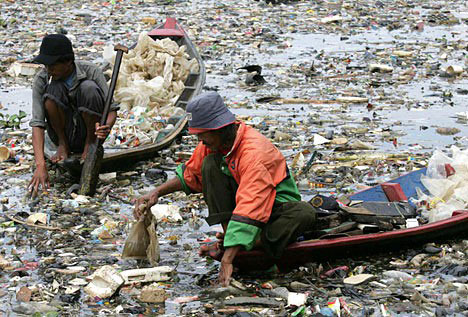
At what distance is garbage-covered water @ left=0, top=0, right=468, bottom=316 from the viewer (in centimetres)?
447

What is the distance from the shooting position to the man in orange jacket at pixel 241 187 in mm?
4266

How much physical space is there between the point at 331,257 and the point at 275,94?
5.92 metres

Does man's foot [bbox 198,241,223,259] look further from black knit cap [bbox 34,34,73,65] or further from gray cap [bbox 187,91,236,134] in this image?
black knit cap [bbox 34,34,73,65]

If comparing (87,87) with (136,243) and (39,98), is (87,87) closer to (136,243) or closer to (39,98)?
(39,98)

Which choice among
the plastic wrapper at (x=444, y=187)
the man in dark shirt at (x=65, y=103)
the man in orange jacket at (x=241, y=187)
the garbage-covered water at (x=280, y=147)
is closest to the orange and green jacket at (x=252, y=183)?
the man in orange jacket at (x=241, y=187)

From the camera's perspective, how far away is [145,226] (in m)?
4.88

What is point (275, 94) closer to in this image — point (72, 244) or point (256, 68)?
point (256, 68)

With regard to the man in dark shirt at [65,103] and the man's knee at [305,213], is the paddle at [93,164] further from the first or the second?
the man's knee at [305,213]

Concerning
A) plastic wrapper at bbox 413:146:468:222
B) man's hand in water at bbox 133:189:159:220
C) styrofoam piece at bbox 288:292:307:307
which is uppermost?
man's hand in water at bbox 133:189:159:220

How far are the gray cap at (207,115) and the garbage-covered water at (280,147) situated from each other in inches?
37.1

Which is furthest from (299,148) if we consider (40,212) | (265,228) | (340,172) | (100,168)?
(265,228)

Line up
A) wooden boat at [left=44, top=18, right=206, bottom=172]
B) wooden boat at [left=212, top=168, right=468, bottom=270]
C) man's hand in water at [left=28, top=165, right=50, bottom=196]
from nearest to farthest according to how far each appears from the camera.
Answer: wooden boat at [left=212, top=168, right=468, bottom=270] < man's hand in water at [left=28, top=165, right=50, bottom=196] < wooden boat at [left=44, top=18, right=206, bottom=172]

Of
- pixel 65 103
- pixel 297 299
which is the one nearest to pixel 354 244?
pixel 297 299

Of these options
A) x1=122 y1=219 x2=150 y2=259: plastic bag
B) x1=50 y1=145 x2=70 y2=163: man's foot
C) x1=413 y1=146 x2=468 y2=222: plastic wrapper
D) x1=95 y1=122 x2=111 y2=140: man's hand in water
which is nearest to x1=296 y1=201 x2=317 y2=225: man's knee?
→ x1=122 y1=219 x2=150 y2=259: plastic bag
